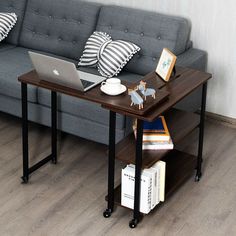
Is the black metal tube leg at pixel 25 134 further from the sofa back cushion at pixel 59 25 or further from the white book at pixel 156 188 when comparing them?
the sofa back cushion at pixel 59 25

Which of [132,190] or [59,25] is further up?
[59,25]

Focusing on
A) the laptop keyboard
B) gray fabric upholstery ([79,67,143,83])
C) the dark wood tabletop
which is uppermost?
the laptop keyboard

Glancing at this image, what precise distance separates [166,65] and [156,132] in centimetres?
35

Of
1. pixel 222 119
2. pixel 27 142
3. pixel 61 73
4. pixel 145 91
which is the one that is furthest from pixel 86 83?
pixel 222 119

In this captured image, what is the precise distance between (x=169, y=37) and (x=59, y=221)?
4.39ft

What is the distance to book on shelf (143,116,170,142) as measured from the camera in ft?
9.53

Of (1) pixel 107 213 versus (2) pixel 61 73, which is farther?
(1) pixel 107 213

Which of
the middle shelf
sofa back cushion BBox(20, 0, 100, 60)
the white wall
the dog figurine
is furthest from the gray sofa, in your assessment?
the dog figurine

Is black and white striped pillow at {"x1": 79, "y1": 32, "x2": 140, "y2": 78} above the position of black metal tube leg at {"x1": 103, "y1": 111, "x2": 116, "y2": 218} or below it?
above

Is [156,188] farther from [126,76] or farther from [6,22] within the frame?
[6,22]

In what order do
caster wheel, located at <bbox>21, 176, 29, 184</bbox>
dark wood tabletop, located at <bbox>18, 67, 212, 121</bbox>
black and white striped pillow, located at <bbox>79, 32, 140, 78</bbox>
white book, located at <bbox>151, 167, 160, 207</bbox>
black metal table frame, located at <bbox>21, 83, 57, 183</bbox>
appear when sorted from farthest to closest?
black and white striped pillow, located at <bbox>79, 32, 140, 78</bbox>, caster wheel, located at <bbox>21, 176, 29, 184</bbox>, black metal table frame, located at <bbox>21, 83, 57, 183</bbox>, white book, located at <bbox>151, 167, 160, 207</bbox>, dark wood tabletop, located at <bbox>18, 67, 212, 121</bbox>

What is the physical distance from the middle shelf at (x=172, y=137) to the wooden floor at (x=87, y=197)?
0.34 metres

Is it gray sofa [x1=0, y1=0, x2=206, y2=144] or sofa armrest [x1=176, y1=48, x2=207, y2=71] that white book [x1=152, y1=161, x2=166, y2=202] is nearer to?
gray sofa [x1=0, y1=0, x2=206, y2=144]

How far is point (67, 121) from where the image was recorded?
11.2 feet
